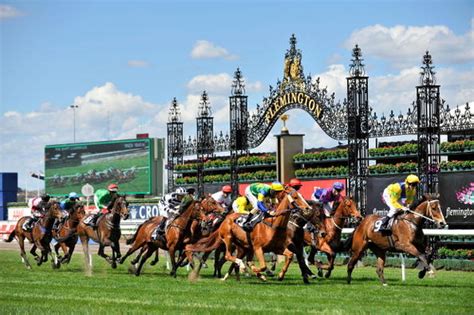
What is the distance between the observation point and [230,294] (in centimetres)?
1680

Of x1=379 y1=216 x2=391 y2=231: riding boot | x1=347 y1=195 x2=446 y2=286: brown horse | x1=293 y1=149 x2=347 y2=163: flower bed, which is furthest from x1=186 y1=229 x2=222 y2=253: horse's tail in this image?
x1=293 y1=149 x2=347 y2=163: flower bed

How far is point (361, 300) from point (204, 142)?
19.2 meters

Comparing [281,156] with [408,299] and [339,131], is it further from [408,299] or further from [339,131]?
[408,299]

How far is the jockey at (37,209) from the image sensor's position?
90.3 ft

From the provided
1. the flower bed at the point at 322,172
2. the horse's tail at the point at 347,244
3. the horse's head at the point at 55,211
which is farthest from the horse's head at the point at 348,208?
the horse's head at the point at 55,211

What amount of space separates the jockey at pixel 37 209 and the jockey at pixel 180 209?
5.32m

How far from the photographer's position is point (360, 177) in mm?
27141

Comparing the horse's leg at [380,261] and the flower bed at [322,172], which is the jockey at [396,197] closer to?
the horse's leg at [380,261]

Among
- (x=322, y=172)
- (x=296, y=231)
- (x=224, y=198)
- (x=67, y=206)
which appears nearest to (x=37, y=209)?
(x=67, y=206)

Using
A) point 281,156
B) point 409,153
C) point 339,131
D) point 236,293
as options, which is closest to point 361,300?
point 236,293

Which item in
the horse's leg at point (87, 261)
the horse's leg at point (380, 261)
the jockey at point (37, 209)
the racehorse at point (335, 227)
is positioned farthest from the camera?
the jockey at point (37, 209)

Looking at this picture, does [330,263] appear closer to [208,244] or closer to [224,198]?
[208,244]

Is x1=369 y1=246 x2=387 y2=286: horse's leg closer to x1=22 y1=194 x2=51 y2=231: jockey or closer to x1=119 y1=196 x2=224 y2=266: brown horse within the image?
x1=119 y1=196 x2=224 y2=266: brown horse

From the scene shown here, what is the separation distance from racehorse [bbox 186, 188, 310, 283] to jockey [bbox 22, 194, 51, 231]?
25.5 ft
